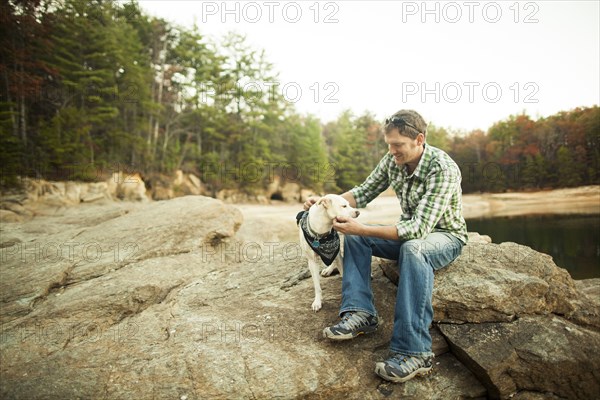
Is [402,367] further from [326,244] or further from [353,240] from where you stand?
[326,244]

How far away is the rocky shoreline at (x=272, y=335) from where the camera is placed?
2719mm

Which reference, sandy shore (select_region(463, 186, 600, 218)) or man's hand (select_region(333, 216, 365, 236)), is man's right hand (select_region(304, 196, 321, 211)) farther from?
sandy shore (select_region(463, 186, 600, 218))

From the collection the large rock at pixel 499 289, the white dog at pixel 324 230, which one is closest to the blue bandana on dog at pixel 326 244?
the white dog at pixel 324 230

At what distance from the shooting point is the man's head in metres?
3.18

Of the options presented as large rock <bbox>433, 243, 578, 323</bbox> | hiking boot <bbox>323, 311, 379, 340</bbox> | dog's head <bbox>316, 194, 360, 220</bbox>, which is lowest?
hiking boot <bbox>323, 311, 379, 340</bbox>

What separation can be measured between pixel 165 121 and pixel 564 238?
27.5 meters

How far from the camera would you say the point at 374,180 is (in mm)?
3920

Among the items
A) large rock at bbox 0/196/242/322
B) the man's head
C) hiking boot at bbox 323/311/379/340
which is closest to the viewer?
hiking boot at bbox 323/311/379/340

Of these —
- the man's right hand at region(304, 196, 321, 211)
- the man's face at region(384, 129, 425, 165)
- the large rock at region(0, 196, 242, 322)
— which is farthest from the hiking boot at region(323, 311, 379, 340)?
the large rock at region(0, 196, 242, 322)

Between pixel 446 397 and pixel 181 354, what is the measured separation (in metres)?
2.39

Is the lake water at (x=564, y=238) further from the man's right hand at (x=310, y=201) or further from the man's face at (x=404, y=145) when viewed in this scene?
the man's right hand at (x=310, y=201)

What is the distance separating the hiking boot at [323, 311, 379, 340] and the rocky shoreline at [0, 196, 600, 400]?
0.17 m

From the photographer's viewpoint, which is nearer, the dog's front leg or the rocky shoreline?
the rocky shoreline

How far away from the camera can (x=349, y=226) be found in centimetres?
312
